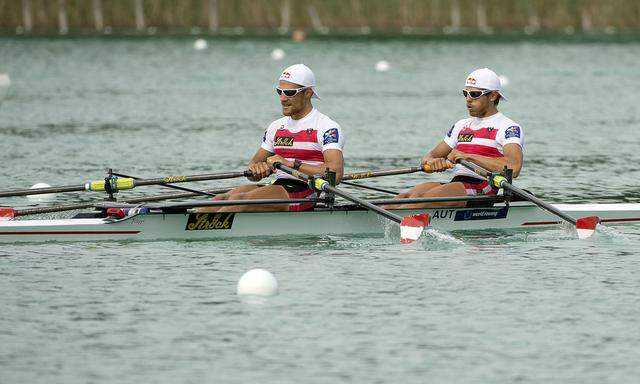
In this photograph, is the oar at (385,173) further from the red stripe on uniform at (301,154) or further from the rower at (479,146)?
the red stripe on uniform at (301,154)

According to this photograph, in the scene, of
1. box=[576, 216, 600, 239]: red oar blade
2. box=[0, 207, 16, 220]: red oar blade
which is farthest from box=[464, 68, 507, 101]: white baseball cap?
box=[0, 207, 16, 220]: red oar blade

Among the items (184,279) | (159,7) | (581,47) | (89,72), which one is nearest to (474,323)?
(184,279)

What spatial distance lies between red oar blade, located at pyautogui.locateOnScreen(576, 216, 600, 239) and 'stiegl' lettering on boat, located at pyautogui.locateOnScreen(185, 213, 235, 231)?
344 cm

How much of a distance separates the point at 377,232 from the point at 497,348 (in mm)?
4641

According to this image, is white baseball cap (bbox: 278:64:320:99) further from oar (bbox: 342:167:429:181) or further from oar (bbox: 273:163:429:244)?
oar (bbox: 342:167:429:181)

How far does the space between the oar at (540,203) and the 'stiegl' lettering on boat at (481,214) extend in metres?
0.53

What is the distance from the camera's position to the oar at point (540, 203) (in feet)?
48.3

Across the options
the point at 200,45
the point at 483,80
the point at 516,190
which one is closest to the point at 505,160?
the point at 516,190

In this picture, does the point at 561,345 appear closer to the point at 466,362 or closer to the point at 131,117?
the point at 466,362

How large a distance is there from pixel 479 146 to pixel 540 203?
86cm

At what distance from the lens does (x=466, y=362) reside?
10312 millimetres

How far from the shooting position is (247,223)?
14.9 meters

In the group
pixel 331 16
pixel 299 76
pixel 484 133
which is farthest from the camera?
pixel 331 16

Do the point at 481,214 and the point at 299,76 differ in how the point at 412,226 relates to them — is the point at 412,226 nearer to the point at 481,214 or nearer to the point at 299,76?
the point at 481,214
